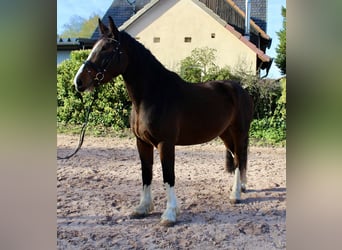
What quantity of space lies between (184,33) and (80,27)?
0.96m

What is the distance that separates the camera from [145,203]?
2.44 meters

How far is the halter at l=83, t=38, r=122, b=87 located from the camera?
6.45 feet

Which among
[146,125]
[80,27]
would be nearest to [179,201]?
[146,125]

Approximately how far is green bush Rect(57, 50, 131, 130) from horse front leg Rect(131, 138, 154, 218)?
100 centimetres

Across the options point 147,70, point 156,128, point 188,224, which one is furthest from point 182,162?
point 147,70

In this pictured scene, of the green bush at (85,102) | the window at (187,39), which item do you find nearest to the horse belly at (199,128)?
the window at (187,39)

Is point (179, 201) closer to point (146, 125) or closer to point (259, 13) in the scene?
point (146, 125)

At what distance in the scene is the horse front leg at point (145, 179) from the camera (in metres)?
2.37

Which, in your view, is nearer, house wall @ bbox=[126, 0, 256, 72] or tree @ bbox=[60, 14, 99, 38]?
tree @ bbox=[60, 14, 99, 38]

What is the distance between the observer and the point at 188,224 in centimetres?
231

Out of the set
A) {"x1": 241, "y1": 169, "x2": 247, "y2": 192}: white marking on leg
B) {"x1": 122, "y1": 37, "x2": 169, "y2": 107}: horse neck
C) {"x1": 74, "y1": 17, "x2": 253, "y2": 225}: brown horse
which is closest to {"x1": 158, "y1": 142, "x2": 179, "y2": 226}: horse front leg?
{"x1": 74, "y1": 17, "x2": 253, "y2": 225}: brown horse

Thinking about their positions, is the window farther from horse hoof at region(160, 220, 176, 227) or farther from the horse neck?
horse hoof at region(160, 220, 176, 227)
